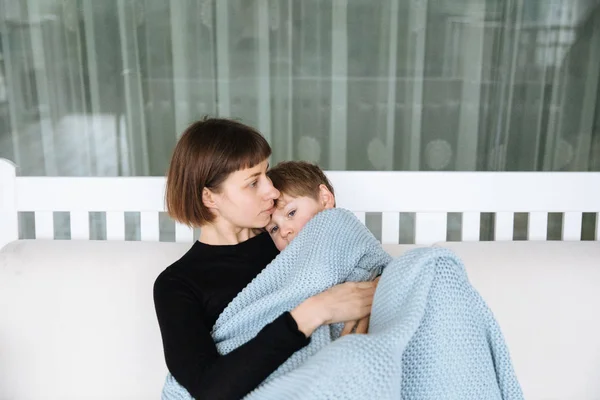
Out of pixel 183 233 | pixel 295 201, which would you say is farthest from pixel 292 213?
pixel 183 233

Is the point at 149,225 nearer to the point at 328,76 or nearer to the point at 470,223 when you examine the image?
the point at 470,223

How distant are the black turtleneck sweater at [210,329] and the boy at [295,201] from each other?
0.08 metres

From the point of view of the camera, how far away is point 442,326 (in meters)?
0.87

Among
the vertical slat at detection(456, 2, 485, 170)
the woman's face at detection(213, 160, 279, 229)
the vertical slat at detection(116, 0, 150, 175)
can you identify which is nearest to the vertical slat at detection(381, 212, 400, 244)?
the woman's face at detection(213, 160, 279, 229)

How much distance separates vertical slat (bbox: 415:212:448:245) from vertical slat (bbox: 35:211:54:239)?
2.95 ft

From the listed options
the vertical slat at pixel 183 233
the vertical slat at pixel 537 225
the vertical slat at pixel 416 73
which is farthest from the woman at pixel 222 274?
the vertical slat at pixel 416 73

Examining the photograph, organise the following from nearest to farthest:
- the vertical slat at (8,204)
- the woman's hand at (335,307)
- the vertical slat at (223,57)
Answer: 1. the woman's hand at (335,307)
2. the vertical slat at (8,204)
3. the vertical slat at (223,57)

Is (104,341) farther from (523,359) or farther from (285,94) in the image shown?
(285,94)

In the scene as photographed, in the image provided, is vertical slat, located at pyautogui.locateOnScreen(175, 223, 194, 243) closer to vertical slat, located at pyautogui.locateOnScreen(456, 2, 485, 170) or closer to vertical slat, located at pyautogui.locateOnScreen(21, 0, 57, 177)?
vertical slat, located at pyautogui.locateOnScreen(21, 0, 57, 177)

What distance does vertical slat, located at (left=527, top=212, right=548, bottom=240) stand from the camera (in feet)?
4.59

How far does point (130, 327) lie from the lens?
127 centimetres

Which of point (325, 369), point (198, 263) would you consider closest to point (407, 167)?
point (198, 263)

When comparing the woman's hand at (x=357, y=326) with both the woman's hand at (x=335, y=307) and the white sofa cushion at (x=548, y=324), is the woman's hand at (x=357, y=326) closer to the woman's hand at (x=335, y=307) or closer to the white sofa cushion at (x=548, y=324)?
the woman's hand at (x=335, y=307)

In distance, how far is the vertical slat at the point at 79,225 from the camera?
1396 mm
